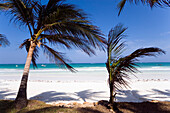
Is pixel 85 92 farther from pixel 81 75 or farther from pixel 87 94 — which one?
pixel 81 75

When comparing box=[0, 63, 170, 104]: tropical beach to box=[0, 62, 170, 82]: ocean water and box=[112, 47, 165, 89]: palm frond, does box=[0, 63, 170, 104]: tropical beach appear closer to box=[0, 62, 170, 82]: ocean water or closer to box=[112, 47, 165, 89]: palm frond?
box=[112, 47, 165, 89]: palm frond

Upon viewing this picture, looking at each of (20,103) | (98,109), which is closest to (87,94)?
(98,109)

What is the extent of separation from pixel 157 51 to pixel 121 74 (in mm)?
855

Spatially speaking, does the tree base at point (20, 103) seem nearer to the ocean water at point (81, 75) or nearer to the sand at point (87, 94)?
the sand at point (87, 94)

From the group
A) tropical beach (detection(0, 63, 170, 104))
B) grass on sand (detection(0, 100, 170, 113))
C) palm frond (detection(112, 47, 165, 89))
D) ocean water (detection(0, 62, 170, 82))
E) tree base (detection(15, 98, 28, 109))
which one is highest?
palm frond (detection(112, 47, 165, 89))

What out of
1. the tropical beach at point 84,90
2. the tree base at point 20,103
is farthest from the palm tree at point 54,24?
the tropical beach at point 84,90

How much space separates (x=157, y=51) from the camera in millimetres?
2205

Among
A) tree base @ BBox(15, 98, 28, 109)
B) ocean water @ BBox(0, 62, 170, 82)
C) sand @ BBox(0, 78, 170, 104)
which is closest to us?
tree base @ BBox(15, 98, 28, 109)

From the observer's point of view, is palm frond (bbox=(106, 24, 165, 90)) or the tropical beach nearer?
palm frond (bbox=(106, 24, 165, 90))

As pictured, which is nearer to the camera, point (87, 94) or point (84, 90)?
point (87, 94)

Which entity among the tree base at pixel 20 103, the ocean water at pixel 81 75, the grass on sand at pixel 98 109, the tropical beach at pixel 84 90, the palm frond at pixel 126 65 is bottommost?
the ocean water at pixel 81 75

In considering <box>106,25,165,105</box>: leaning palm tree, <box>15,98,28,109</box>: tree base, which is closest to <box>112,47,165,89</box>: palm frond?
<box>106,25,165,105</box>: leaning palm tree

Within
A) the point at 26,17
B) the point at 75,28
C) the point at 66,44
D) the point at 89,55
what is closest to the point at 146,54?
the point at 89,55

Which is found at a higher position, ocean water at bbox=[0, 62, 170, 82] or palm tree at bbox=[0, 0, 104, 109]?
palm tree at bbox=[0, 0, 104, 109]
